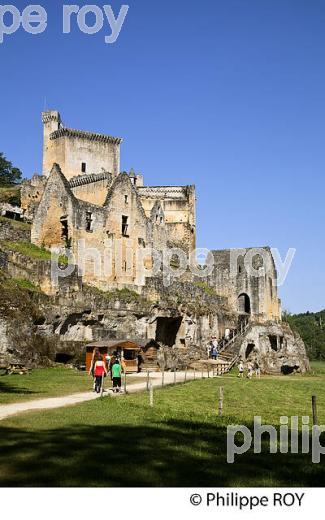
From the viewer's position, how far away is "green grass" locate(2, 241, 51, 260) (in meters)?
46.4

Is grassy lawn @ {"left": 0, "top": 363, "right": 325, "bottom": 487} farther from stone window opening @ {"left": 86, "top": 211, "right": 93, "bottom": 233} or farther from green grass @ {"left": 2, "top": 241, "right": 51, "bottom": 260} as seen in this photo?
stone window opening @ {"left": 86, "top": 211, "right": 93, "bottom": 233}

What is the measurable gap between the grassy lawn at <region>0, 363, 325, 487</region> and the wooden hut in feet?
48.6

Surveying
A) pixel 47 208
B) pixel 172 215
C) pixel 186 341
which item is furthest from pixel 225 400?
pixel 172 215

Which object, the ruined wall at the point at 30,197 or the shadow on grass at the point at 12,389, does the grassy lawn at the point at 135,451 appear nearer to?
the shadow on grass at the point at 12,389

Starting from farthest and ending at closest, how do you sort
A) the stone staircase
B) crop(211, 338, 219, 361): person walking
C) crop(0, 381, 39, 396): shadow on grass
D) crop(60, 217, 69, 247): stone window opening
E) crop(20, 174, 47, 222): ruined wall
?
1. crop(20, 174, 47, 222): ruined wall
2. crop(211, 338, 219, 361): person walking
3. crop(60, 217, 69, 247): stone window opening
4. the stone staircase
5. crop(0, 381, 39, 396): shadow on grass

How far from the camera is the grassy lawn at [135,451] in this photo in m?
9.88

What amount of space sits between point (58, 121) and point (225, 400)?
196 ft

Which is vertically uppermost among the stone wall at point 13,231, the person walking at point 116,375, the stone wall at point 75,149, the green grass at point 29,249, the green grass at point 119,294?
the stone wall at point 75,149

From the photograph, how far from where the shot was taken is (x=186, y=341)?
53.9 m

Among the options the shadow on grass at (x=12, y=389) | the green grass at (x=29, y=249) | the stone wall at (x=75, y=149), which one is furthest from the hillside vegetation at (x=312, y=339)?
the shadow on grass at (x=12, y=389)

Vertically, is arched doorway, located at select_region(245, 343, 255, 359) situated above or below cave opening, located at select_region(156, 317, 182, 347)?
below

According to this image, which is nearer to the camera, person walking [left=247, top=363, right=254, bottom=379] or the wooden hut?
the wooden hut

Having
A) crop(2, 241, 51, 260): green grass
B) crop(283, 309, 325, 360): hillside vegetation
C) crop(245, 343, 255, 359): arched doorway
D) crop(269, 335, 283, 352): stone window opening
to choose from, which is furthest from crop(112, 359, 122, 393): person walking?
crop(283, 309, 325, 360): hillside vegetation

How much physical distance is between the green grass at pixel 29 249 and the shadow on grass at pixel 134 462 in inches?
1269
